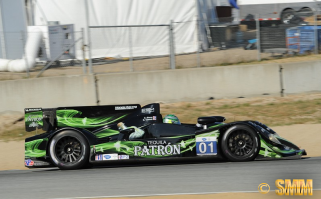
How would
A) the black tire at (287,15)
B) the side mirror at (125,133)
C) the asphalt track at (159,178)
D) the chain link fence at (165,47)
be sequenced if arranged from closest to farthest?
the asphalt track at (159,178) < the side mirror at (125,133) < the chain link fence at (165,47) < the black tire at (287,15)

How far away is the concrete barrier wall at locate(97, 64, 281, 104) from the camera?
13.6 meters

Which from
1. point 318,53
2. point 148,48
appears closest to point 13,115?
point 148,48

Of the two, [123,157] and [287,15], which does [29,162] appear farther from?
[287,15]

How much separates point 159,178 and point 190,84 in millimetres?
7104

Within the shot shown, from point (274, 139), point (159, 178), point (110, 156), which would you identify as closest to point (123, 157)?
point (110, 156)

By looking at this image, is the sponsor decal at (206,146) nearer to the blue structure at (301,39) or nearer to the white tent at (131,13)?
the blue structure at (301,39)

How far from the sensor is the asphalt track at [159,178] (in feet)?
20.4

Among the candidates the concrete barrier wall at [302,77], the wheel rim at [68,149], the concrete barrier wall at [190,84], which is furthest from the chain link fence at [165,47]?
the wheel rim at [68,149]

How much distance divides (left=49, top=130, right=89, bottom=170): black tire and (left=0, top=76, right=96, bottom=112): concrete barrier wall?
5554mm

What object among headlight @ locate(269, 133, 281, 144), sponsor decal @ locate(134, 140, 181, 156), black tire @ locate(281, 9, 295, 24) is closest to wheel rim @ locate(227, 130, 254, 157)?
headlight @ locate(269, 133, 281, 144)

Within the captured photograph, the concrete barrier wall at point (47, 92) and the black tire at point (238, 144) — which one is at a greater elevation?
the concrete barrier wall at point (47, 92)

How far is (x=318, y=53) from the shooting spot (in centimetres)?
1562

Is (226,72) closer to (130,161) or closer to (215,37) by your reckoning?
(215,37)

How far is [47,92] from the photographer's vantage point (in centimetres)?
1361
